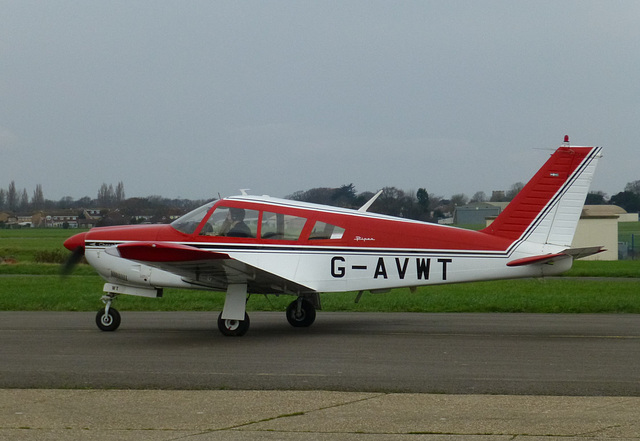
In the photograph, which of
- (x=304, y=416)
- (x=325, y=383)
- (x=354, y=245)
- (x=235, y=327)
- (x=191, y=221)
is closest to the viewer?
(x=304, y=416)

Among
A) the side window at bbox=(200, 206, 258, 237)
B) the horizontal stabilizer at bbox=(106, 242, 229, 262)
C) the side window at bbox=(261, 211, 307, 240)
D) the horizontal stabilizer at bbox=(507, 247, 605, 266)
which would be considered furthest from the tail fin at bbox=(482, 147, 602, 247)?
the horizontal stabilizer at bbox=(106, 242, 229, 262)

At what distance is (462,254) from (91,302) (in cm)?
1029

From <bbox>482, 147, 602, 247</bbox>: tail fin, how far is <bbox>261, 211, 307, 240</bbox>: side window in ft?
10.7

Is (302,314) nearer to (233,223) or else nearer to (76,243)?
(233,223)

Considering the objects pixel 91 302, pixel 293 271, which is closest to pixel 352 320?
pixel 293 271

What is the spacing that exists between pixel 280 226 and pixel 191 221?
1505 mm

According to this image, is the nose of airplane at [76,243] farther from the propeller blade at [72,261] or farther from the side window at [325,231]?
the side window at [325,231]

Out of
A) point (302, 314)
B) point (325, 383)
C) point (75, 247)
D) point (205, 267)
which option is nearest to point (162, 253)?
point (205, 267)

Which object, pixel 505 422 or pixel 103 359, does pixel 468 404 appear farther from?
pixel 103 359

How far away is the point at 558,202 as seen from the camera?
512 inches

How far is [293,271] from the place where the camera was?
13109mm

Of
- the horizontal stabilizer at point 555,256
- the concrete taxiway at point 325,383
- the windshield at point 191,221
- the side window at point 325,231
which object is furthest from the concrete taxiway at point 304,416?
the windshield at point 191,221

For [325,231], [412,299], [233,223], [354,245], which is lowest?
[412,299]

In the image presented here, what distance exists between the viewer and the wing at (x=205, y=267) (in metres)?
11.7
